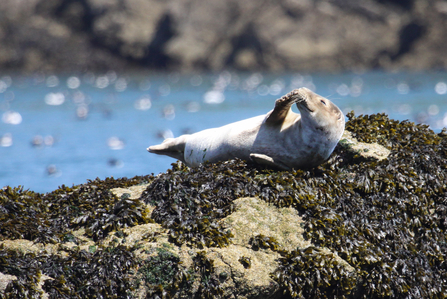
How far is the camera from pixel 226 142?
4.97 metres

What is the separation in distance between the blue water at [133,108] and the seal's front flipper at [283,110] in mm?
4217


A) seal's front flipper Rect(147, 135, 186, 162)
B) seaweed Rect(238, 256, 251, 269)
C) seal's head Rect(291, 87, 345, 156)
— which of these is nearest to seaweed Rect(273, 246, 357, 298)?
seaweed Rect(238, 256, 251, 269)

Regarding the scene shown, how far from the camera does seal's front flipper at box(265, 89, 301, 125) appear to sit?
4203 millimetres

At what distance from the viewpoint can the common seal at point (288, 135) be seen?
14.2 ft

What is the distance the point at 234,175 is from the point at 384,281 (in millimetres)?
1746

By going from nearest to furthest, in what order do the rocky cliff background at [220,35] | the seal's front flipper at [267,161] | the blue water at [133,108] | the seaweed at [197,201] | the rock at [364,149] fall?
the seaweed at [197,201] → the seal's front flipper at [267,161] → the rock at [364,149] → the blue water at [133,108] → the rocky cliff background at [220,35]

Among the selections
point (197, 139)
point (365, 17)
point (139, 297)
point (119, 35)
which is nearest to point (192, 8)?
point (119, 35)

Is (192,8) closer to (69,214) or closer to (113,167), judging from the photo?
(113,167)

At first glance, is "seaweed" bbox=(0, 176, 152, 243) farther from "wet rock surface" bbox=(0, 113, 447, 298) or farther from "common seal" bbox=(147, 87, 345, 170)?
"common seal" bbox=(147, 87, 345, 170)

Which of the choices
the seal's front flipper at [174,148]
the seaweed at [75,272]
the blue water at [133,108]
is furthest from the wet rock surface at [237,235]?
the blue water at [133,108]

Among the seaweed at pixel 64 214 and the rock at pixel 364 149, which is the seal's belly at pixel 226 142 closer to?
the rock at pixel 364 149

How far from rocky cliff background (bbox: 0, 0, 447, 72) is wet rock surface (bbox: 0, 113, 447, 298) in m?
35.1

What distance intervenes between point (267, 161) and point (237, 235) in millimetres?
992

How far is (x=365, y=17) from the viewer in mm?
39344
